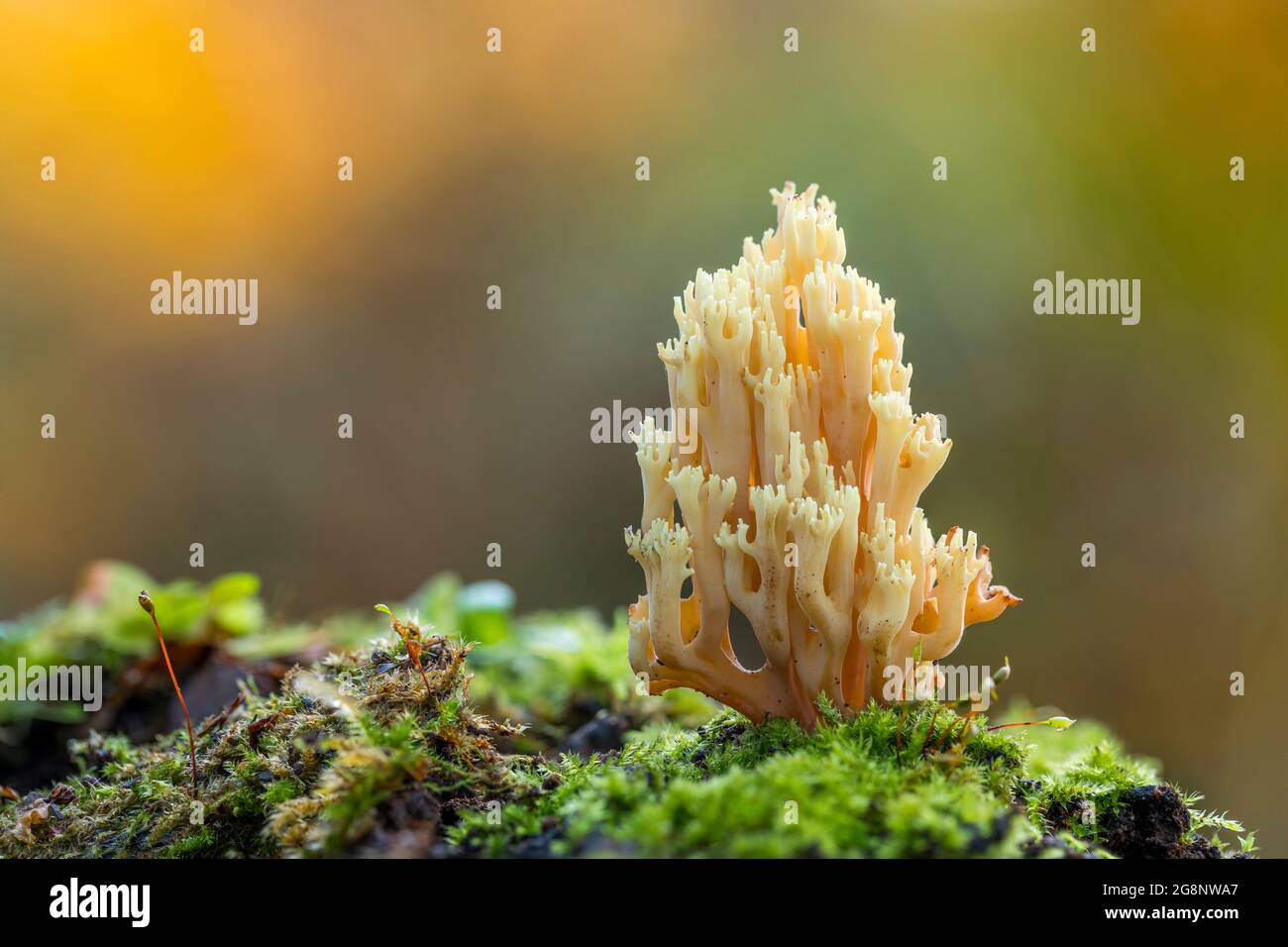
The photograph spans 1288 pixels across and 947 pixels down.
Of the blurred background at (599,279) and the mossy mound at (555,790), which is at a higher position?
the blurred background at (599,279)

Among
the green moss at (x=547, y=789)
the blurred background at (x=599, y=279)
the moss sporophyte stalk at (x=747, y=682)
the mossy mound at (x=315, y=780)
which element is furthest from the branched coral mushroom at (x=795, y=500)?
the blurred background at (x=599, y=279)

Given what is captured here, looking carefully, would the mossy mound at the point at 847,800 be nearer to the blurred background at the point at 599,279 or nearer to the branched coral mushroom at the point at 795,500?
the branched coral mushroom at the point at 795,500

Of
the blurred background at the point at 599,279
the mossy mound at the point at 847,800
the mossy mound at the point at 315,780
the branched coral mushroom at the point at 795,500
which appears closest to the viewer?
the mossy mound at the point at 847,800

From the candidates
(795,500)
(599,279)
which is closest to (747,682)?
(795,500)
